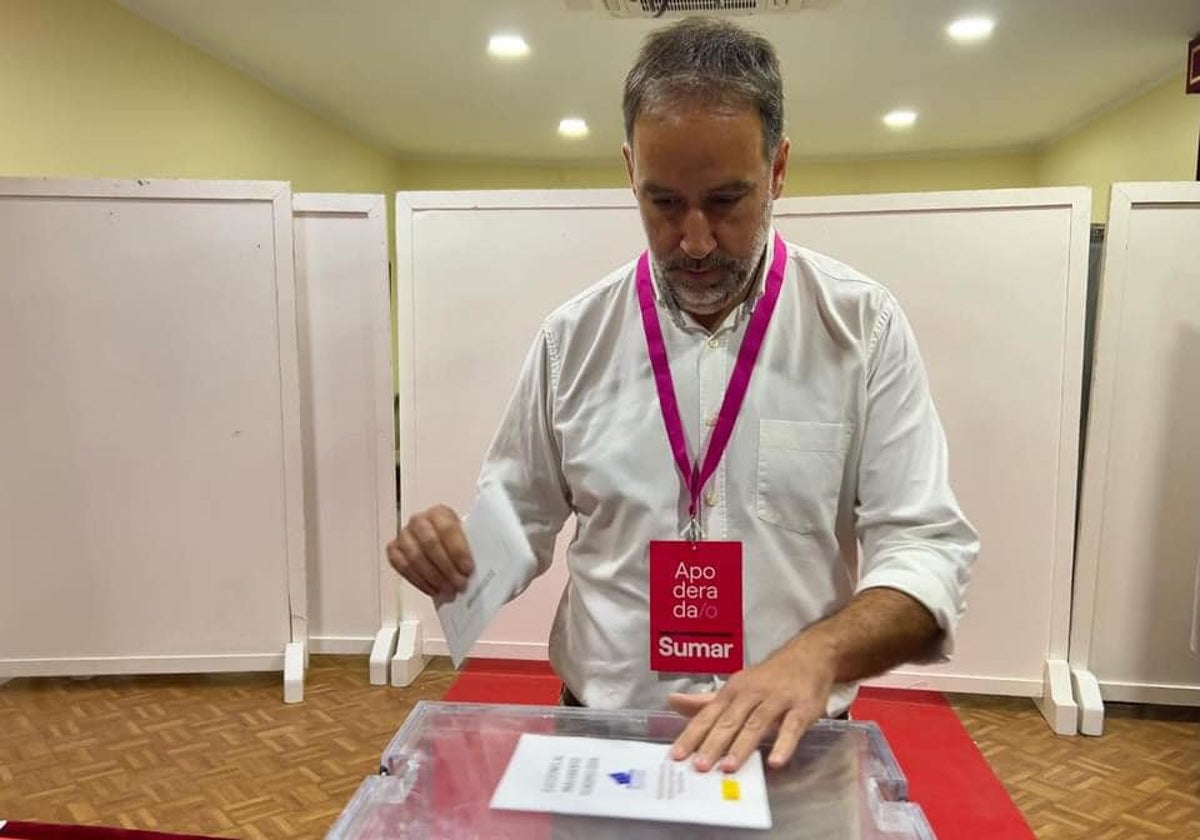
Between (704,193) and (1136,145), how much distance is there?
5702 millimetres

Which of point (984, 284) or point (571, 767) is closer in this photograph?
point (571, 767)

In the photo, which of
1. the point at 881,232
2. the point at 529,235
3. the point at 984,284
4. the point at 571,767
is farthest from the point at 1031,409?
the point at 571,767

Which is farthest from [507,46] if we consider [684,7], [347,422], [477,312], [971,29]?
[347,422]

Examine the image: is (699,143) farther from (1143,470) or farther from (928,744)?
(1143,470)

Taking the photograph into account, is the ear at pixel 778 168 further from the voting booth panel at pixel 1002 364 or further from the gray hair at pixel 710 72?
the voting booth panel at pixel 1002 364

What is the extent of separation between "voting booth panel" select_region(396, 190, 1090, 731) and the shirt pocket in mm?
1777

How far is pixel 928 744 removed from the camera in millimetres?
2551

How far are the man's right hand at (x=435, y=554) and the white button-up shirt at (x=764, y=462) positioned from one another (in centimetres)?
15

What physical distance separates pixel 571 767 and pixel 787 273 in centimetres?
70

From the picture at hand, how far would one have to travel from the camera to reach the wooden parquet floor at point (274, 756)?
2150mm

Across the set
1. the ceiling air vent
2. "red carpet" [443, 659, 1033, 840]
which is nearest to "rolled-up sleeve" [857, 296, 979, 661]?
"red carpet" [443, 659, 1033, 840]

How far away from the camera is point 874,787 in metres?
0.74

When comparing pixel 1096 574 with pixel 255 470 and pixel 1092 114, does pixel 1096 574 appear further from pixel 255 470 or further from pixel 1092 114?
pixel 1092 114

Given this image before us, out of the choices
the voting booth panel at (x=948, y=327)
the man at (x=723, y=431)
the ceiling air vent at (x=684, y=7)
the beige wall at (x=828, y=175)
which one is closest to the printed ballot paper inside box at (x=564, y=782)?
the man at (x=723, y=431)
